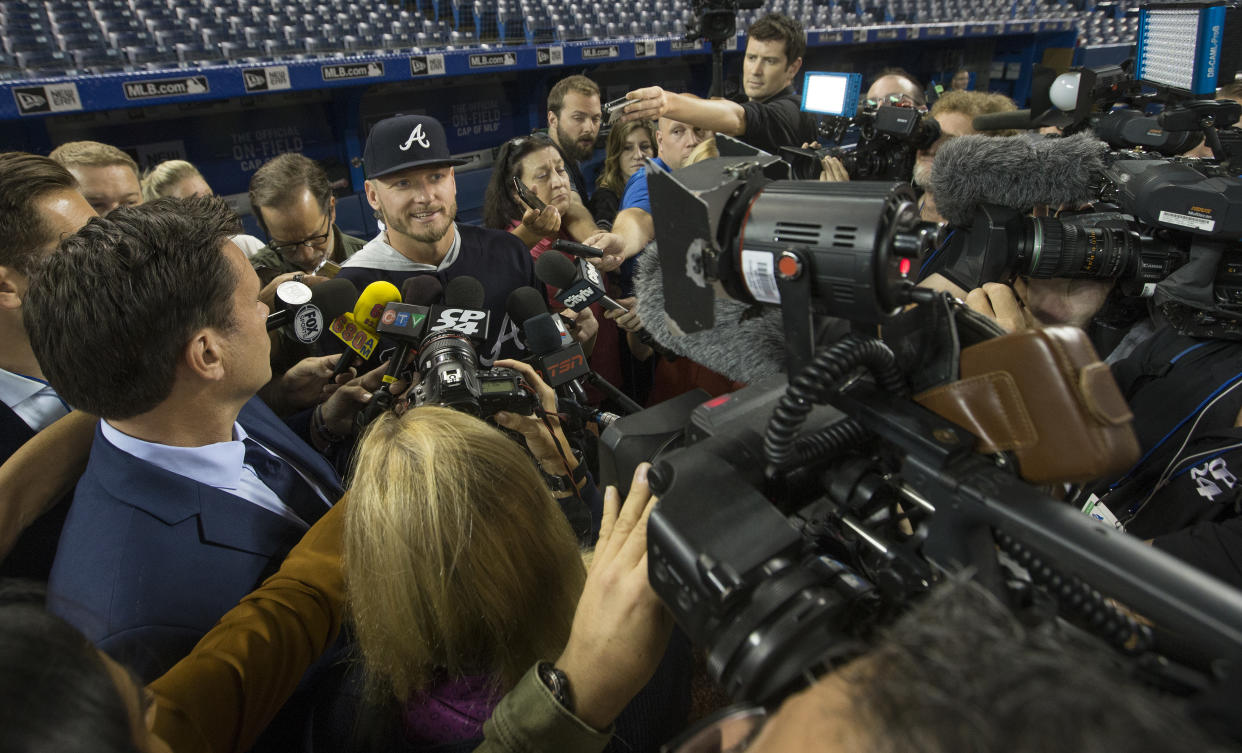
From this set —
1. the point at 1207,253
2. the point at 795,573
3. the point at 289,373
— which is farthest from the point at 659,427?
the point at 289,373

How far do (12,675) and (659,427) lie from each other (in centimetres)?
66

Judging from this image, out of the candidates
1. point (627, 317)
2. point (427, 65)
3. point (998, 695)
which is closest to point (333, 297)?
point (627, 317)

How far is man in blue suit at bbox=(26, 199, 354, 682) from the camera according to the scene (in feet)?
3.44

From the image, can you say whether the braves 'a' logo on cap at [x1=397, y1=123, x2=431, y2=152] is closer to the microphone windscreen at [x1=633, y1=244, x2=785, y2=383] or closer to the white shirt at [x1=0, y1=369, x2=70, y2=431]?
the white shirt at [x1=0, y1=369, x2=70, y2=431]

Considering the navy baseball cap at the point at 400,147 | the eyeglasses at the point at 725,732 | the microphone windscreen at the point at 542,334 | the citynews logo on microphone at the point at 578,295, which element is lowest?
the microphone windscreen at the point at 542,334

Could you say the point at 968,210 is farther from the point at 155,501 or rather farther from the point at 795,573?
the point at 155,501

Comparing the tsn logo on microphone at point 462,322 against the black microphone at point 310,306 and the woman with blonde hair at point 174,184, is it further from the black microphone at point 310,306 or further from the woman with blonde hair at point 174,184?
the woman with blonde hair at point 174,184

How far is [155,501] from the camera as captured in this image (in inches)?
45.0

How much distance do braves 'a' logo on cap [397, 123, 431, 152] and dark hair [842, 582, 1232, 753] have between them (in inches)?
88.1

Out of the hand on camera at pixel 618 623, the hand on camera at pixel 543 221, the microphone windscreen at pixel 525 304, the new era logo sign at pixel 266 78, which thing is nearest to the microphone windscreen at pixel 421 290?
the microphone windscreen at pixel 525 304

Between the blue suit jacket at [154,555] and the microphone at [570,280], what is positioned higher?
the microphone at [570,280]

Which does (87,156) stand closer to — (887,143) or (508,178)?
(508,178)

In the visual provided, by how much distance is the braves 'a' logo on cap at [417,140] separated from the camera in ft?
7.42

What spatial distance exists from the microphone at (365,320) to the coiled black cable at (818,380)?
1.25 metres
